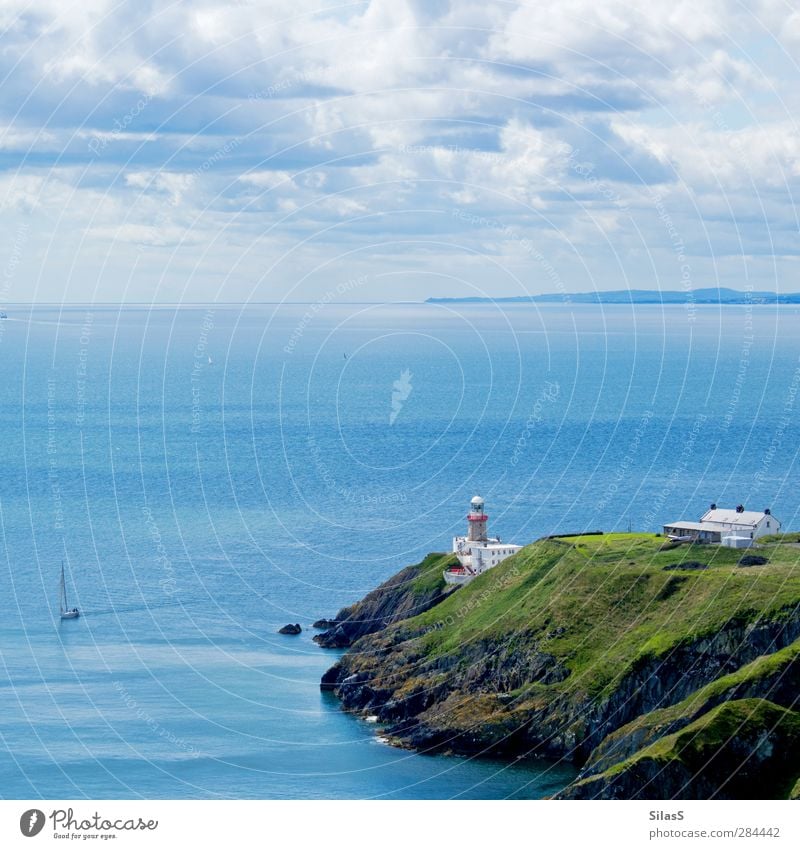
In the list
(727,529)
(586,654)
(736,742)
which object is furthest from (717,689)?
(727,529)

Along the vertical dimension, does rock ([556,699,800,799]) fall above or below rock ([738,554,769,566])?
below

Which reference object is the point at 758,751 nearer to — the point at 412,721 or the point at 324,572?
the point at 412,721

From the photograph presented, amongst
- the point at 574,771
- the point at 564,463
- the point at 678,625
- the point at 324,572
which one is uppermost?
the point at 564,463

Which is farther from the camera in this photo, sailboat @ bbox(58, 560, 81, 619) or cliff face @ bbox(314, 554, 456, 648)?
sailboat @ bbox(58, 560, 81, 619)

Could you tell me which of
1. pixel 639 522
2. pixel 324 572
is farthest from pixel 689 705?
pixel 639 522

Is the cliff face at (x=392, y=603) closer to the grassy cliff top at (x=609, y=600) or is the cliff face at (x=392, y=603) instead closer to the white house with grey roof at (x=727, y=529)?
the grassy cliff top at (x=609, y=600)
